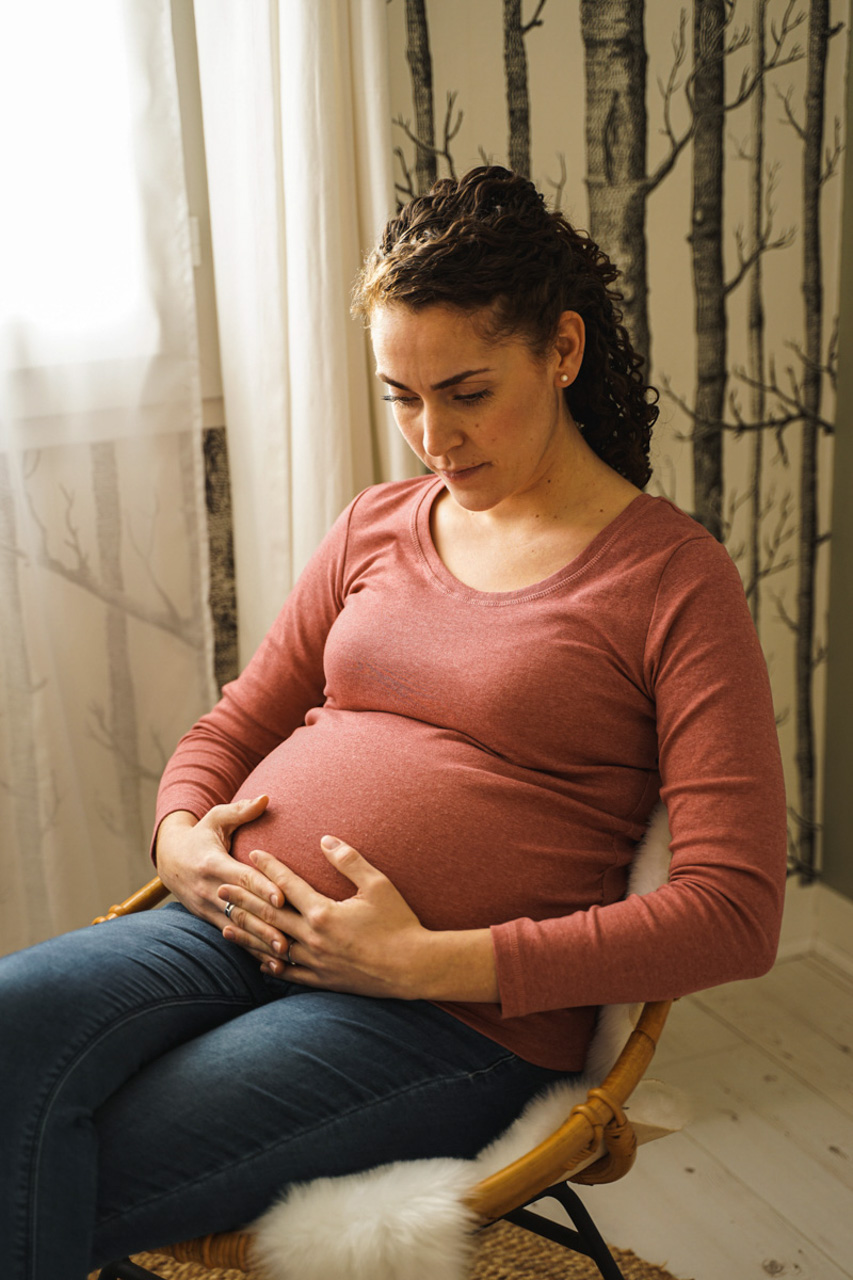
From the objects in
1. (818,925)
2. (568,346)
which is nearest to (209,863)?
(568,346)

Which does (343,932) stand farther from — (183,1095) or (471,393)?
(471,393)

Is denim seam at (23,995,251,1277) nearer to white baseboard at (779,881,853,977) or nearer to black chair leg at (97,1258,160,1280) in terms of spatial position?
black chair leg at (97,1258,160,1280)

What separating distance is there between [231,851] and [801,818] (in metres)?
1.43

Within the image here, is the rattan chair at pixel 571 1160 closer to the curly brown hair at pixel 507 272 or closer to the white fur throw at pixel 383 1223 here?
the white fur throw at pixel 383 1223

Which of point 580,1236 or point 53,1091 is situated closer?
point 53,1091

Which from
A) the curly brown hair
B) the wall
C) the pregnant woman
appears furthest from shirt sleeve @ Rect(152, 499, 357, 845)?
the wall

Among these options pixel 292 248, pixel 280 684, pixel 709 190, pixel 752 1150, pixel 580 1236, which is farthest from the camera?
pixel 709 190

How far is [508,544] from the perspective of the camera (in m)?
1.30

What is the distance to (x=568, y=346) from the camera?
124 centimetres

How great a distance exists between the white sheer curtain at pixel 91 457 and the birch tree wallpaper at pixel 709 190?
1.36 ft

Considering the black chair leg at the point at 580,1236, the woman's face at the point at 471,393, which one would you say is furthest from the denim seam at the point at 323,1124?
the woman's face at the point at 471,393

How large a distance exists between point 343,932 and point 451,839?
142mm

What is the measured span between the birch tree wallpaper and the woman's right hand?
104 cm

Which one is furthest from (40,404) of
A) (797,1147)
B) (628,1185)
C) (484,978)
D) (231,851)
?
(797,1147)
